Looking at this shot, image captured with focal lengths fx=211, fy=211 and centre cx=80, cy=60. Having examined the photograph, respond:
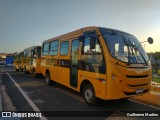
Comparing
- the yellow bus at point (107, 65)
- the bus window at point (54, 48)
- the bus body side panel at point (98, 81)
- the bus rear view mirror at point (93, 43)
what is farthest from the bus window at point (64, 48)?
the bus rear view mirror at point (93, 43)

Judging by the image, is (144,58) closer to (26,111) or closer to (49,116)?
(49,116)

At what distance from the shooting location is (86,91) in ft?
27.7

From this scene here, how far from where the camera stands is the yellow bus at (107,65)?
7129 millimetres

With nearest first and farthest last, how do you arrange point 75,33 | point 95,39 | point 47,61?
1. point 95,39
2. point 75,33
3. point 47,61

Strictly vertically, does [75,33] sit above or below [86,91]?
above

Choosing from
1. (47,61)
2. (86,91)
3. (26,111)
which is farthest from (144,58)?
(47,61)

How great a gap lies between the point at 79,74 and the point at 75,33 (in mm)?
2034

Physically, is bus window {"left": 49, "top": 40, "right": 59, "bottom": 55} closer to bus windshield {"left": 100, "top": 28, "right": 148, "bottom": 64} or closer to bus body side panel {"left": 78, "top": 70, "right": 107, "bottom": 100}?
bus body side panel {"left": 78, "top": 70, "right": 107, "bottom": 100}

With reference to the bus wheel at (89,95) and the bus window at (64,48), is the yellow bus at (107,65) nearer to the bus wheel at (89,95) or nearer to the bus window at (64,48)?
the bus wheel at (89,95)

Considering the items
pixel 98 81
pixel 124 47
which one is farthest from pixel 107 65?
pixel 124 47

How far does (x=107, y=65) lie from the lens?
7109 millimetres

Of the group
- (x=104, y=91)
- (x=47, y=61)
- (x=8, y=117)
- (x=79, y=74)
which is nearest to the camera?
(x=8, y=117)

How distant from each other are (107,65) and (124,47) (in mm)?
1199

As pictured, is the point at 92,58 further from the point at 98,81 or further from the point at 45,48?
the point at 45,48
